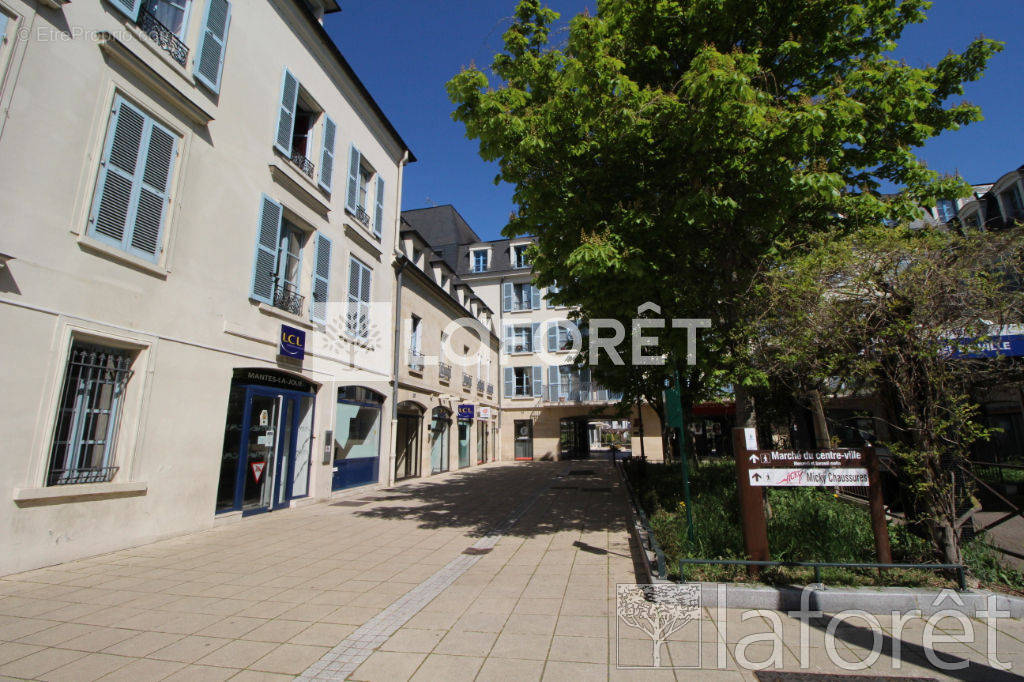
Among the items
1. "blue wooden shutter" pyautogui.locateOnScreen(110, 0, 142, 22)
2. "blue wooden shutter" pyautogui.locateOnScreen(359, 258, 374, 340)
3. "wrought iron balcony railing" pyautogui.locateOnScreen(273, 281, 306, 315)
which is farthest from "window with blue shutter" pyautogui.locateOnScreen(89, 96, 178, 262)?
"blue wooden shutter" pyautogui.locateOnScreen(359, 258, 374, 340)

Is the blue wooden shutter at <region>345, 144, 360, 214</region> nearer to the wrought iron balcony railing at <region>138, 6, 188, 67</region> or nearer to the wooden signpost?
the wrought iron balcony railing at <region>138, 6, 188, 67</region>

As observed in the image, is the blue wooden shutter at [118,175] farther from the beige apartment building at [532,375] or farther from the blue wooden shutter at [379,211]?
the beige apartment building at [532,375]

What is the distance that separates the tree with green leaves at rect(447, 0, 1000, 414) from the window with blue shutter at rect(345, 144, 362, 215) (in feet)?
21.1

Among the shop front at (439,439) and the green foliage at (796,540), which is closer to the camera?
the green foliage at (796,540)

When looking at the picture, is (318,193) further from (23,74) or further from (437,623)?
(437,623)

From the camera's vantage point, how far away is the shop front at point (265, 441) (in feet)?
27.5

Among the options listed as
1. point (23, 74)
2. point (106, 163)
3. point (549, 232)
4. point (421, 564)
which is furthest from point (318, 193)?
point (421, 564)

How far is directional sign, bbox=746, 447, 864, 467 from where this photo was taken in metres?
4.73

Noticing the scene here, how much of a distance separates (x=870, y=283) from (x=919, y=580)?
282cm

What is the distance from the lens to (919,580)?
4.46 m

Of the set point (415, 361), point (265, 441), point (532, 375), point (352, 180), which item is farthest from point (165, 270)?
point (532, 375)

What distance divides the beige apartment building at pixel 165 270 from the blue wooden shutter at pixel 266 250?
1.5 inches

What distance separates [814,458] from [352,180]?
1178 centimetres

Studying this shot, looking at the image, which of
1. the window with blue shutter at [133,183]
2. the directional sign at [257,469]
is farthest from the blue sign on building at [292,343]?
the window with blue shutter at [133,183]
